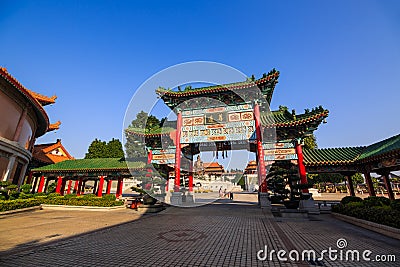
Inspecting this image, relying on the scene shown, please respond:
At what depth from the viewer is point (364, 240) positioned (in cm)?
599

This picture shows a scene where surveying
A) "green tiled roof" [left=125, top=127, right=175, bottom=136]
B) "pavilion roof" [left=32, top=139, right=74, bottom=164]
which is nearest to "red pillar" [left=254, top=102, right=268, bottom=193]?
"green tiled roof" [left=125, top=127, right=175, bottom=136]

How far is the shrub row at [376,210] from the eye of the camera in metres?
6.75

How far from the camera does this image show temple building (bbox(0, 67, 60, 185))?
12.9 meters

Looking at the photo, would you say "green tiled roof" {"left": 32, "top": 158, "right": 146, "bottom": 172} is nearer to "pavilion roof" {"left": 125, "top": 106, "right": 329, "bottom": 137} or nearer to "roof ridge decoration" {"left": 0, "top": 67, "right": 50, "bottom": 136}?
"pavilion roof" {"left": 125, "top": 106, "right": 329, "bottom": 137}

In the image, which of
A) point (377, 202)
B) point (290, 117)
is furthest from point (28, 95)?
point (377, 202)

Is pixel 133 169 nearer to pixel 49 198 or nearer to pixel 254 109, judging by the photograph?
pixel 49 198

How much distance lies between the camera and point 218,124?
49.6 ft

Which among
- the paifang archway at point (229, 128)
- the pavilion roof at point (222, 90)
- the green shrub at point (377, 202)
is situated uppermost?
the pavilion roof at point (222, 90)

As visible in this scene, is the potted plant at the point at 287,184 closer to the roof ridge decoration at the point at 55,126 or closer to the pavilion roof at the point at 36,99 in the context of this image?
the pavilion roof at the point at 36,99

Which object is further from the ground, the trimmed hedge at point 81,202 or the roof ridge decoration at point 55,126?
the roof ridge decoration at point 55,126

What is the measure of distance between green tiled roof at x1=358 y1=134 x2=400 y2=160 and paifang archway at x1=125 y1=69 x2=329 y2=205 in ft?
11.2

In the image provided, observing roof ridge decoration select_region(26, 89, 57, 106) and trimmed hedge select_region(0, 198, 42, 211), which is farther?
roof ridge decoration select_region(26, 89, 57, 106)

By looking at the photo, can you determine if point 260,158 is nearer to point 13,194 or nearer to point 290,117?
point 290,117

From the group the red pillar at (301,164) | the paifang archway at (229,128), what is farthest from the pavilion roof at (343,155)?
the paifang archway at (229,128)
